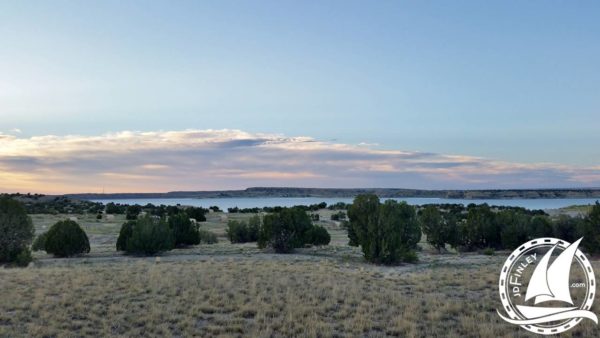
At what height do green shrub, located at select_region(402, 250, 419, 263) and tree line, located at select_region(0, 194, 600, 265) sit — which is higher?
tree line, located at select_region(0, 194, 600, 265)

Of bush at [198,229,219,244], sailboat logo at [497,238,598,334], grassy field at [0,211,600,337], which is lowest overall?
bush at [198,229,219,244]

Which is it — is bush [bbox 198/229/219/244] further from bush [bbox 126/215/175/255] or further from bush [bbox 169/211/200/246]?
bush [bbox 126/215/175/255]

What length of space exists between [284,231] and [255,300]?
15.1 meters

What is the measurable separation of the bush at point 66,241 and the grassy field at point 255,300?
4290mm

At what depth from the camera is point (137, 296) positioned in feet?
48.2

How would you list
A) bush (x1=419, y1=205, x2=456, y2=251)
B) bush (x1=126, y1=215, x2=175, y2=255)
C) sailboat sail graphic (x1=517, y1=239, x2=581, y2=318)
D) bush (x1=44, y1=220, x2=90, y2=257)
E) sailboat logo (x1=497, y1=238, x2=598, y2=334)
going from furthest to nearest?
bush (x1=419, y1=205, x2=456, y2=251)
bush (x1=126, y1=215, x2=175, y2=255)
bush (x1=44, y1=220, x2=90, y2=257)
sailboat sail graphic (x1=517, y1=239, x2=581, y2=318)
sailboat logo (x1=497, y1=238, x2=598, y2=334)

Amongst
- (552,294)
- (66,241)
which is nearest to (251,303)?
(552,294)

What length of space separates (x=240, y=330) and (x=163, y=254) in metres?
18.4

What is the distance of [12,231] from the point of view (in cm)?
2331

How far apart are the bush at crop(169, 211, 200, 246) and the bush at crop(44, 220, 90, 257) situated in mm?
6780

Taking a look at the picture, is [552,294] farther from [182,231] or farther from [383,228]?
[182,231]

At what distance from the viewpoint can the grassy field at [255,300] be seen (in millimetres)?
10969

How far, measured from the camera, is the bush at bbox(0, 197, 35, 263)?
76.4 ft

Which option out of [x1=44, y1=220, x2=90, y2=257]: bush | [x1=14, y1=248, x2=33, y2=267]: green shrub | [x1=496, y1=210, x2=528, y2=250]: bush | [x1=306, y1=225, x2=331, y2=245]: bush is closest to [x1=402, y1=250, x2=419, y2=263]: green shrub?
[x1=306, y1=225, x2=331, y2=245]: bush
